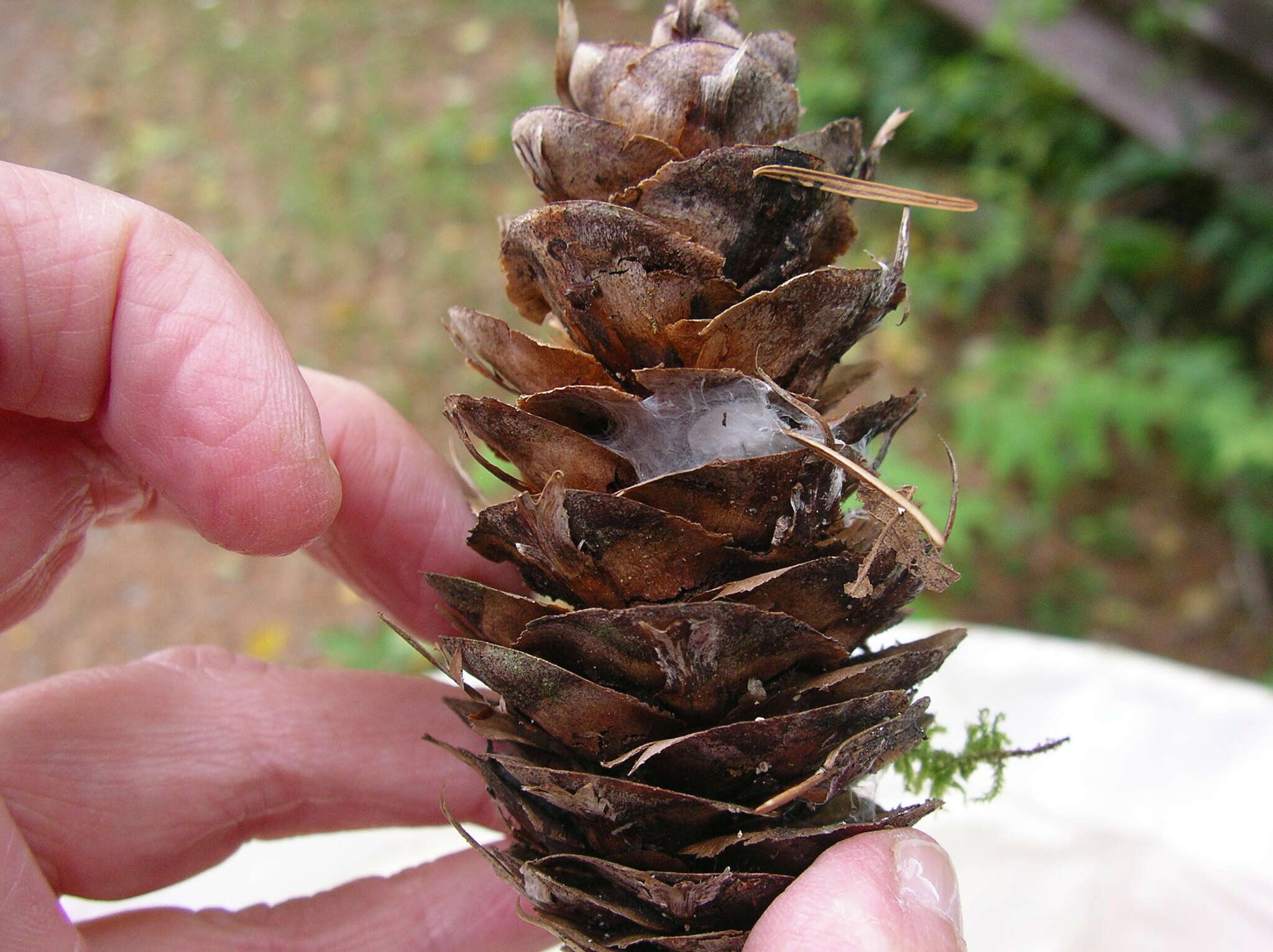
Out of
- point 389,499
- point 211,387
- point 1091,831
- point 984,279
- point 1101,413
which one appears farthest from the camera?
point 984,279

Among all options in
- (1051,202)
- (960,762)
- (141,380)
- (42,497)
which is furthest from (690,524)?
(1051,202)

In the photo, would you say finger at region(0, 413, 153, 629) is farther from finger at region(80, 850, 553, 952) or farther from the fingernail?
the fingernail

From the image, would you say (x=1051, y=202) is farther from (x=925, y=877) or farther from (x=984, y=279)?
(x=925, y=877)

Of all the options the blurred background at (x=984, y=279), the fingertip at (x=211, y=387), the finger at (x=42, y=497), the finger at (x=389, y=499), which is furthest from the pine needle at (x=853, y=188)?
the blurred background at (x=984, y=279)

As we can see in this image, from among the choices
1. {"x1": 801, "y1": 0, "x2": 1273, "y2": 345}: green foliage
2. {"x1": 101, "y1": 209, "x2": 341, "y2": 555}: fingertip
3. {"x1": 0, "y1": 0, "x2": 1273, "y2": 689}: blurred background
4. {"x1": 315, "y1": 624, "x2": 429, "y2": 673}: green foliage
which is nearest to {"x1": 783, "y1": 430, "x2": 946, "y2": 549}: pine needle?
{"x1": 101, "y1": 209, "x2": 341, "y2": 555}: fingertip

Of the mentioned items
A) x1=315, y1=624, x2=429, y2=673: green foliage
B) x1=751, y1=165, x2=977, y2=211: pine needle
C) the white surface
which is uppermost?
x1=751, y1=165, x2=977, y2=211: pine needle

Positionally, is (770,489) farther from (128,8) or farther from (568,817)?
(128,8)
